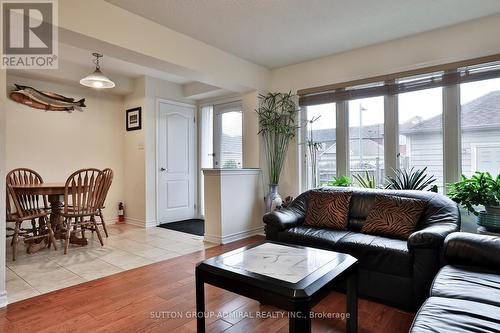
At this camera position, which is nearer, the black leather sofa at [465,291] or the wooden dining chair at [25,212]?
the black leather sofa at [465,291]

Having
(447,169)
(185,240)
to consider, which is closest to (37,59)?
(185,240)

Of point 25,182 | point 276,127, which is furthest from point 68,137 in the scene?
point 276,127

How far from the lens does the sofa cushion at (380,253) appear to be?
2.04 m

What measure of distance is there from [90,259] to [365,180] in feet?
10.9

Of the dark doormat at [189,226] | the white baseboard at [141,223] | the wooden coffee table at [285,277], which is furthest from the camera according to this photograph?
the white baseboard at [141,223]

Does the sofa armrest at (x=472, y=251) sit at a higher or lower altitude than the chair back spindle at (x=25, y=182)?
lower

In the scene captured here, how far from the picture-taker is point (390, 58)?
3.38 m

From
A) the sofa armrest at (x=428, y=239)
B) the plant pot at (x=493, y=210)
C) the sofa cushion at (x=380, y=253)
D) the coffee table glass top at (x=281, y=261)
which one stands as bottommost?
the sofa cushion at (x=380, y=253)

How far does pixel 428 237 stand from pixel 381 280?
473 mm

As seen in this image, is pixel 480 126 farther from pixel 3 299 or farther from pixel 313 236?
pixel 3 299

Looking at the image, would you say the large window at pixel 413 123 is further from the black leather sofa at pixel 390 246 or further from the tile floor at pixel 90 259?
the tile floor at pixel 90 259

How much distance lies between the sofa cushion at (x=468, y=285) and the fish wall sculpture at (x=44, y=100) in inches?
201

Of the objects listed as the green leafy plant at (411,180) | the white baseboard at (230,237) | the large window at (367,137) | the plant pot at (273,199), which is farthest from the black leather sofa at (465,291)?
the white baseboard at (230,237)

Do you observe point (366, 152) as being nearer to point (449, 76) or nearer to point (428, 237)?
point (449, 76)
